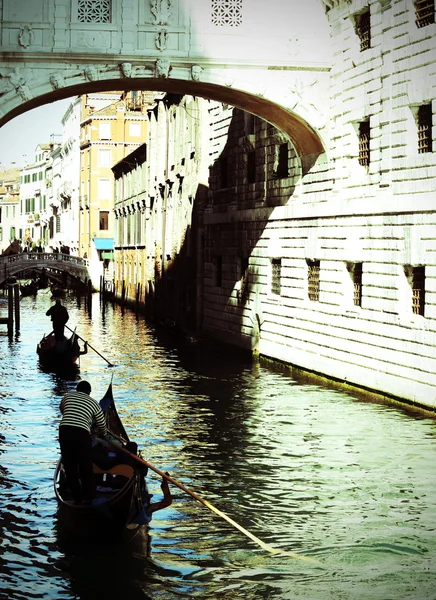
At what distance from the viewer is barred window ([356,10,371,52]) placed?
18094mm

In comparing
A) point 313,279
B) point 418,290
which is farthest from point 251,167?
point 418,290

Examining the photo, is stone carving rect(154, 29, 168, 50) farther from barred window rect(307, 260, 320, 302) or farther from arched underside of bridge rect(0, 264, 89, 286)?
arched underside of bridge rect(0, 264, 89, 286)

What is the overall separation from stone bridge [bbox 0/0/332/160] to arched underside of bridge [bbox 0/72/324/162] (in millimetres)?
30

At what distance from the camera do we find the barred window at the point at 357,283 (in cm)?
1853

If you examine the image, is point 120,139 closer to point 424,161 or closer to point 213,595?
point 424,161

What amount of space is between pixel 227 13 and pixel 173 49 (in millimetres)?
1178

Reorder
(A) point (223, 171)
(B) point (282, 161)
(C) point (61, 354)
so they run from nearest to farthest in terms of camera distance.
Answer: (C) point (61, 354)
(B) point (282, 161)
(A) point (223, 171)

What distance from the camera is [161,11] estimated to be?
19047mm

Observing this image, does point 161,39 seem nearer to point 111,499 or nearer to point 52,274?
point 111,499

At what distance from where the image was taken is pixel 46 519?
1011 cm

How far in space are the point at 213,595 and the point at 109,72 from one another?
1290 centimetres

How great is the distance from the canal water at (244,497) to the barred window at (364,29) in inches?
229

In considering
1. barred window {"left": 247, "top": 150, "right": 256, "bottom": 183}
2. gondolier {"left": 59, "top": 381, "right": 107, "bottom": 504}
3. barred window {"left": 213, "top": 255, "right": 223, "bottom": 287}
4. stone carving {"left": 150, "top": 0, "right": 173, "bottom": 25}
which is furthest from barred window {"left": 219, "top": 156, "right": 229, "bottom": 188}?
gondolier {"left": 59, "top": 381, "right": 107, "bottom": 504}

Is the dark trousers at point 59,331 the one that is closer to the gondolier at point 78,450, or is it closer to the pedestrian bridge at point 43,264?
the gondolier at point 78,450
